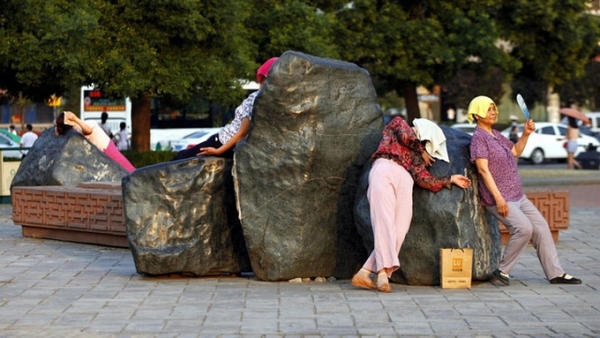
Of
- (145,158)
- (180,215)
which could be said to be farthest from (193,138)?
(180,215)

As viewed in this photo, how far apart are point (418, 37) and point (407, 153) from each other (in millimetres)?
21376

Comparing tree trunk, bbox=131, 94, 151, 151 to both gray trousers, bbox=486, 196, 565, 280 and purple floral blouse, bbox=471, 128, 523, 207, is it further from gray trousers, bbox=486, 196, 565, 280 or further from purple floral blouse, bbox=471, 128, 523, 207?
gray trousers, bbox=486, 196, 565, 280

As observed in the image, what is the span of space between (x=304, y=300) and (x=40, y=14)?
14.1 meters

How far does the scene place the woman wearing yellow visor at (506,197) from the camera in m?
9.93

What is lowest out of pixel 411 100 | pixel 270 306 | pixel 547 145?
pixel 547 145

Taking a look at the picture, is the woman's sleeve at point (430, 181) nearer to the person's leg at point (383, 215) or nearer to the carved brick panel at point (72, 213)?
the person's leg at point (383, 215)

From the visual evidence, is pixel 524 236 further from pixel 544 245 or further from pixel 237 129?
pixel 237 129

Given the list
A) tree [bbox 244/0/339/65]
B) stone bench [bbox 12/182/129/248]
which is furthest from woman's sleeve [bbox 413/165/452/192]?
tree [bbox 244/0/339/65]

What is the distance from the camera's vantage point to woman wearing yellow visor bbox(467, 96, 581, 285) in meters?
9.93

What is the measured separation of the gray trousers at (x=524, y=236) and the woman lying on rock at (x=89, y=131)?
21.7 ft

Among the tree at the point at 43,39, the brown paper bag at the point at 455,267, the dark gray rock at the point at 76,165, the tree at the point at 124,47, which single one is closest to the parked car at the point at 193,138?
the tree at the point at 124,47

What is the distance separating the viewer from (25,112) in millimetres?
74250

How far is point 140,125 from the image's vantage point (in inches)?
1088

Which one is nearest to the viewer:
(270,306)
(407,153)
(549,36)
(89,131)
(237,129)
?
(270,306)
